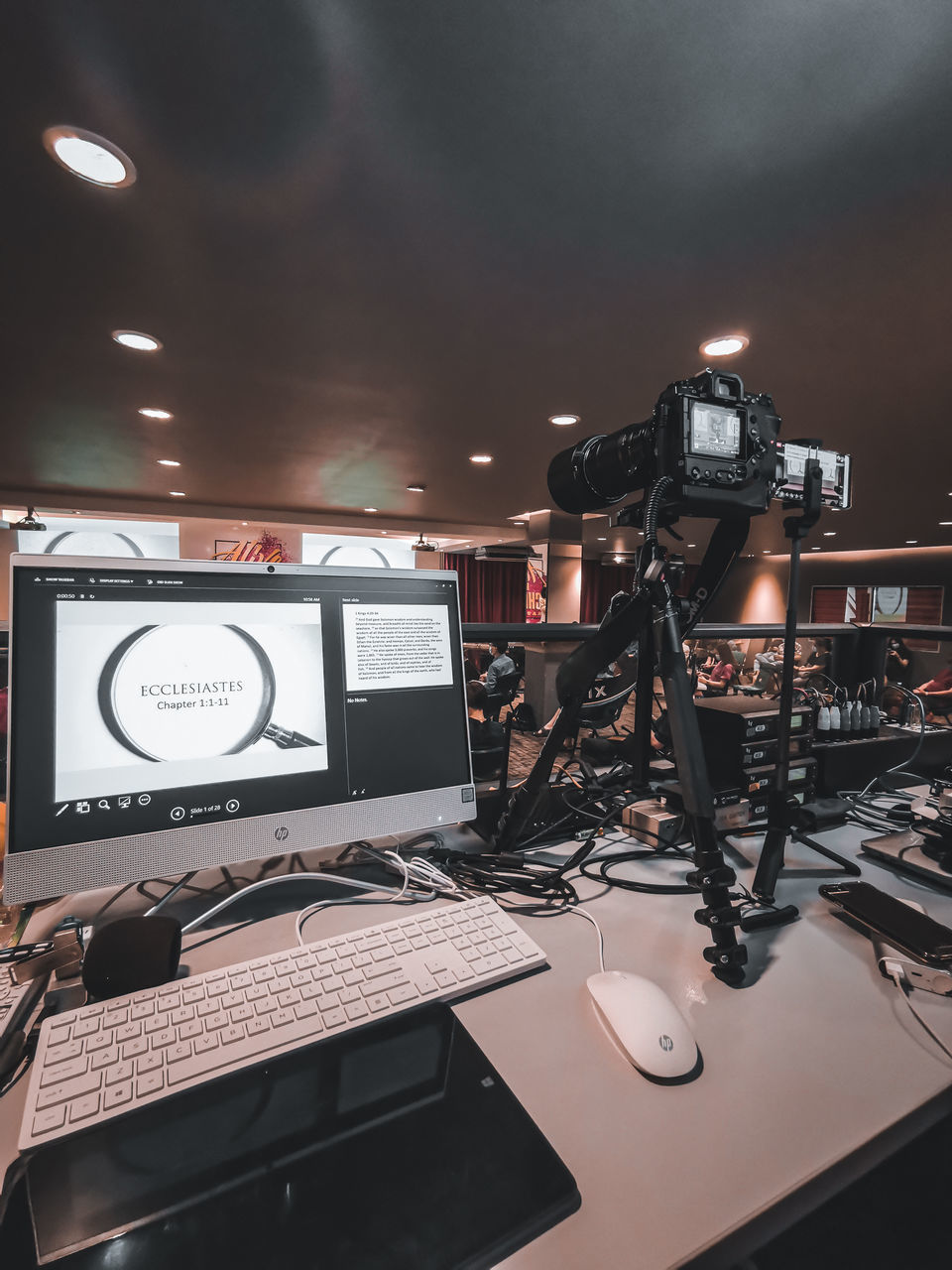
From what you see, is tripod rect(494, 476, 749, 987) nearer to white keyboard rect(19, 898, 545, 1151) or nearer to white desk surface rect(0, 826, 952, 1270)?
white desk surface rect(0, 826, 952, 1270)

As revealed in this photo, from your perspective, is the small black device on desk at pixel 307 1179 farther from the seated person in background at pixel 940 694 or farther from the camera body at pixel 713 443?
the seated person in background at pixel 940 694

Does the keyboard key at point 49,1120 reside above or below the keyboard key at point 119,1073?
below

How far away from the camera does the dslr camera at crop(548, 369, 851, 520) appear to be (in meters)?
0.62

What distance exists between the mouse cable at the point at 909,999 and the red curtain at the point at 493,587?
11.6 meters

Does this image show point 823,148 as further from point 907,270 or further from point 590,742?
point 590,742

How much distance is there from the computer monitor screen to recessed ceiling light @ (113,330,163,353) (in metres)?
2.31

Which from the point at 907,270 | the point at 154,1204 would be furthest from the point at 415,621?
the point at 907,270

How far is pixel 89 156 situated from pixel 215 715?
5.30 ft

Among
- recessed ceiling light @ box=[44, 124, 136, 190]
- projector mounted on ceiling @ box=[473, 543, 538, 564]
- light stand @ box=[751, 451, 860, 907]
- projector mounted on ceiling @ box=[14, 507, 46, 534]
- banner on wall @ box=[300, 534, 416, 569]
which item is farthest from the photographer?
projector mounted on ceiling @ box=[473, 543, 538, 564]

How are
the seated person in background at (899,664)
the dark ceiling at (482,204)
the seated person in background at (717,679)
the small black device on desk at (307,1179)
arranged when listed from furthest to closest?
the seated person in background at (899,664)
the seated person in background at (717,679)
the dark ceiling at (482,204)
the small black device on desk at (307,1179)

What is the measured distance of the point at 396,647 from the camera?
750mm

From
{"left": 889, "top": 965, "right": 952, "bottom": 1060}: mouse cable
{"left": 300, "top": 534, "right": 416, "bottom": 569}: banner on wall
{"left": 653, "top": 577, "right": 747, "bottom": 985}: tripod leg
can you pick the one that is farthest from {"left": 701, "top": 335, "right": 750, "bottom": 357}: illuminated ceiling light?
{"left": 300, "top": 534, "right": 416, "bottom": 569}: banner on wall

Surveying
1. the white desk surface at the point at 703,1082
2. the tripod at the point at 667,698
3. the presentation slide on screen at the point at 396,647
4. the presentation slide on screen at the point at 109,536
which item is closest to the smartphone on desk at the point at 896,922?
the white desk surface at the point at 703,1082

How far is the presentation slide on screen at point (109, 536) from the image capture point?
22.5 ft
